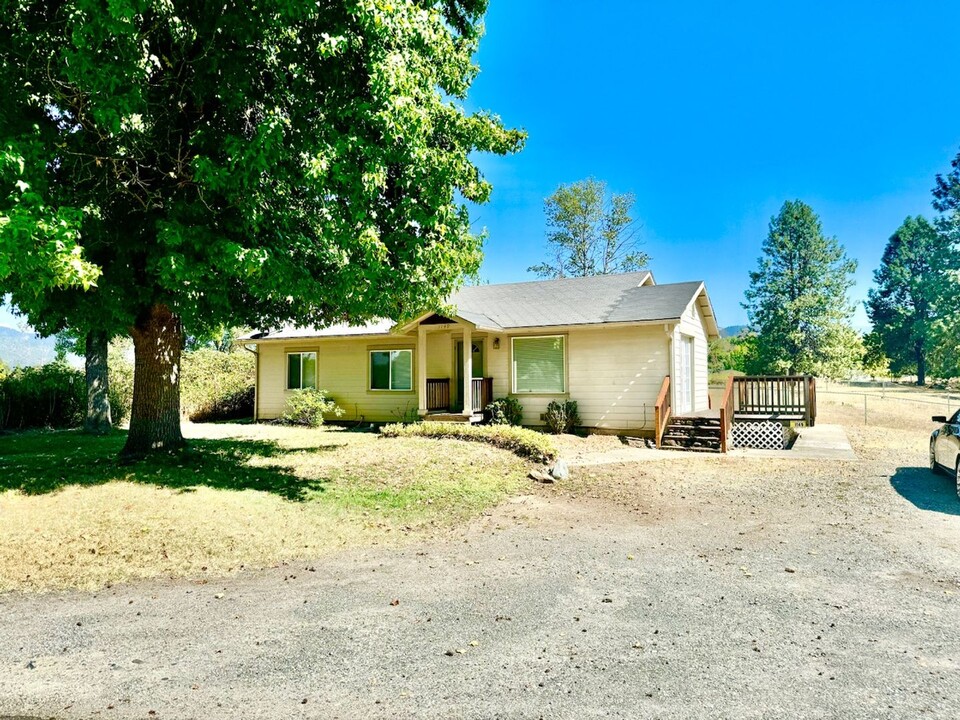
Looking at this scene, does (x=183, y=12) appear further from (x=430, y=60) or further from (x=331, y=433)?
(x=331, y=433)

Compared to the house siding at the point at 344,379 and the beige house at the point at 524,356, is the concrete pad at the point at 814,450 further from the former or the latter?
the house siding at the point at 344,379

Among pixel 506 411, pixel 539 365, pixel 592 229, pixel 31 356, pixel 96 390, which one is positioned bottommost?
pixel 506 411

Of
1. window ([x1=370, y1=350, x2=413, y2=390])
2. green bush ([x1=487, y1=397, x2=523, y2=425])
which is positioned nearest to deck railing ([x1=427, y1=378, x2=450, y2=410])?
window ([x1=370, y1=350, x2=413, y2=390])

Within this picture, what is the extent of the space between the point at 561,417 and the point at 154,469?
31.9ft

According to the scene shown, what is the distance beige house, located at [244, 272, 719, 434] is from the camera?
48.2 ft

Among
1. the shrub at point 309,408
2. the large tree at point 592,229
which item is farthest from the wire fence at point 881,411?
the shrub at point 309,408

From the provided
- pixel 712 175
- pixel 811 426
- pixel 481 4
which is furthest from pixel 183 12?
pixel 712 175

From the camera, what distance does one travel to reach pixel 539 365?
1593 cm

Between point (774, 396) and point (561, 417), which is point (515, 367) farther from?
point (774, 396)

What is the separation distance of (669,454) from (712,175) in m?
28.1

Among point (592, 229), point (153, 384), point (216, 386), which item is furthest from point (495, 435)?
point (592, 229)

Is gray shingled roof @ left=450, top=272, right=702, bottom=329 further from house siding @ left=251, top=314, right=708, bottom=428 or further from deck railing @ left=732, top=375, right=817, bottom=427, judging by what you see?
deck railing @ left=732, top=375, right=817, bottom=427

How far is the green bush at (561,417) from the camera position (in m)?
14.9

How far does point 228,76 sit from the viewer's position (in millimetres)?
7047
